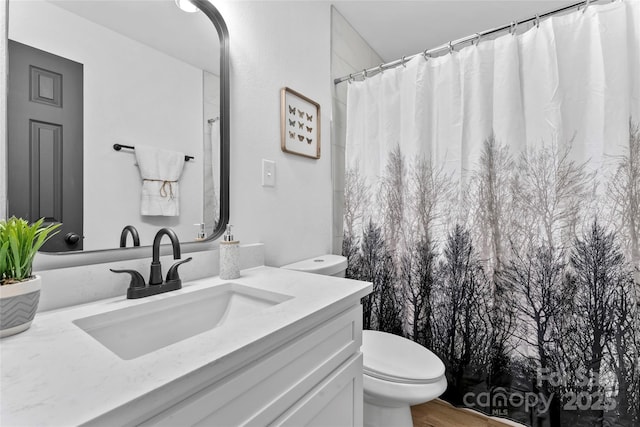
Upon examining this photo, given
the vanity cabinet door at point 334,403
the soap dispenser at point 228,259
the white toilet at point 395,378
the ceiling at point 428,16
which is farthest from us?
the ceiling at point 428,16

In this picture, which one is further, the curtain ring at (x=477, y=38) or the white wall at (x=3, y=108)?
the curtain ring at (x=477, y=38)

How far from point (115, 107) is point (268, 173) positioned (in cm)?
60

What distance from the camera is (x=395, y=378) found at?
3.55ft

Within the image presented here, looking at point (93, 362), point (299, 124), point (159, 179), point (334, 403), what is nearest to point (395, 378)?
point (334, 403)

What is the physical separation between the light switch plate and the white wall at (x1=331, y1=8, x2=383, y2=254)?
0.60m

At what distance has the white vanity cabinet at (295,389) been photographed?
463 mm

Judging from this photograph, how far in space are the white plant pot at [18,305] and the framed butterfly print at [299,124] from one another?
1.00 m

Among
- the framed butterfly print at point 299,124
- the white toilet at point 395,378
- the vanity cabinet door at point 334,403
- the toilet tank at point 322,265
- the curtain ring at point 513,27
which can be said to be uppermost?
the curtain ring at point 513,27

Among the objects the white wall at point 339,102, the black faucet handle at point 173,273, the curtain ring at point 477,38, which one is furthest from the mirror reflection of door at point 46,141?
the curtain ring at point 477,38

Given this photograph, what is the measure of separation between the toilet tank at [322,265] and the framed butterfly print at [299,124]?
55 centimetres

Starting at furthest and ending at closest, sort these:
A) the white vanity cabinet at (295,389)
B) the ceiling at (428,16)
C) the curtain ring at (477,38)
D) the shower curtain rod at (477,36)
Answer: the ceiling at (428,16) < the curtain ring at (477,38) < the shower curtain rod at (477,36) < the white vanity cabinet at (295,389)

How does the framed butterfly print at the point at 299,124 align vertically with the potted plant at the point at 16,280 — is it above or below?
above

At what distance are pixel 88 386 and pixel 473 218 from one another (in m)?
1.43

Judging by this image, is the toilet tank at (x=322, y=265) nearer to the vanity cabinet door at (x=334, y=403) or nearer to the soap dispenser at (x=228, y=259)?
the soap dispenser at (x=228, y=259)
